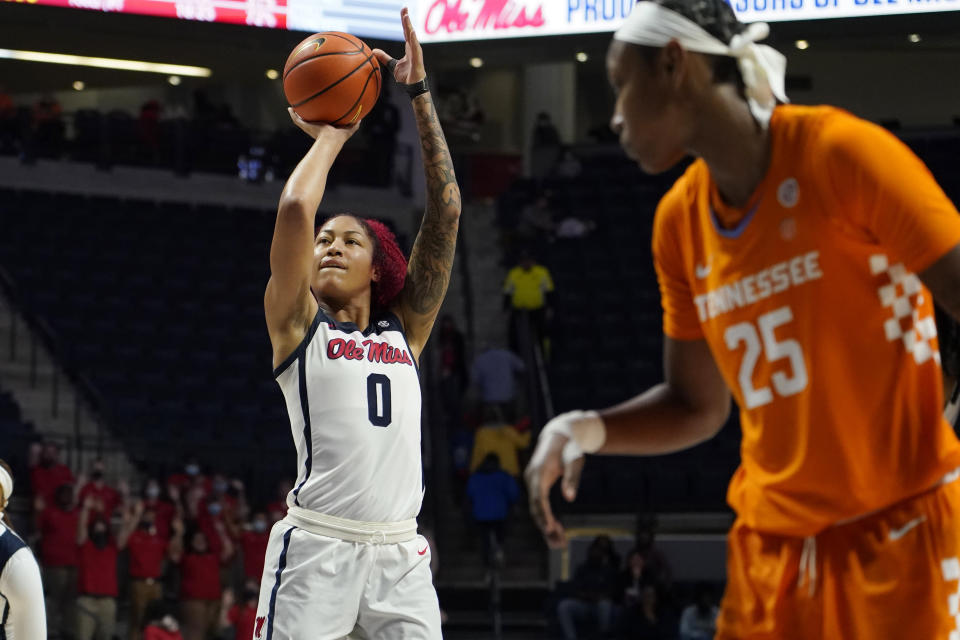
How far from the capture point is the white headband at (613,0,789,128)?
2.17m

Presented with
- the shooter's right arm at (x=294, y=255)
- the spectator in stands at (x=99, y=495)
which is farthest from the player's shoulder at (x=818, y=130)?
the spectator in stands at (x=99, y=495)

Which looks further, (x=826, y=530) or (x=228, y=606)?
(x=228, y=606)

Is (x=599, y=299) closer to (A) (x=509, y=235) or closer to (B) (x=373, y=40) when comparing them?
(A) (x=509, y=235)

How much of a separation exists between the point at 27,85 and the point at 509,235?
8.78 m

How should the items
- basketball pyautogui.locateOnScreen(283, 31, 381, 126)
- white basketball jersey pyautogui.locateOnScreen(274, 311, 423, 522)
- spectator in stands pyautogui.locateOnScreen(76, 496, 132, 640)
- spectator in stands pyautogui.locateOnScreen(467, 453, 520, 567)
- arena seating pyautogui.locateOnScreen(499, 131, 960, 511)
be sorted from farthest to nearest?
arena seating pyautogui.locateOnScreen(499, 131, 960, 511) < spectator in stands pyautogui.locateOnScreen(467, 453, 520, 567) < spectator in stands pyautogui.locateOnScreen(76, 496, 132, 640) < basketball pyautogui.locateOnScreen(283, 31, 381, 126) < white basketball jersey pyautogui.locateOnScreen(274, 311, 423, 522)

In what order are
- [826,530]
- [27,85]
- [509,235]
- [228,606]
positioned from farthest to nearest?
[27,85], [509,235], [228,606], [826,530]

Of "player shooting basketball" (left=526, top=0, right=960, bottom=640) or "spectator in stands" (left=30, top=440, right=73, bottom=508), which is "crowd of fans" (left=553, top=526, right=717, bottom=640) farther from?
"player shooting basketball" (left=526, top=0, right=960, bottom=640)

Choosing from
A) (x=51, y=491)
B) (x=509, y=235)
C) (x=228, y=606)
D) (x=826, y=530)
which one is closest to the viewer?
(x=826, y=530)

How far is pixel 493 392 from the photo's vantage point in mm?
14070

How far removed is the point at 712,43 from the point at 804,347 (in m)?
0.53

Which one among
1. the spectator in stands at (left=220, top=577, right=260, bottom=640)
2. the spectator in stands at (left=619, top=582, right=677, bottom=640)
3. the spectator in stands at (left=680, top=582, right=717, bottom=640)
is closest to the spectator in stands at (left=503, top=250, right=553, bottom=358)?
the spectator in stands at (left=619, top=582, right=677, bottom=640)

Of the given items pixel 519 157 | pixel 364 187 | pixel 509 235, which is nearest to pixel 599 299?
pixel 509 235

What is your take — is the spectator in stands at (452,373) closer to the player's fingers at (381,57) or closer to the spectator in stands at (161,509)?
the spectator in stands at (161,509)

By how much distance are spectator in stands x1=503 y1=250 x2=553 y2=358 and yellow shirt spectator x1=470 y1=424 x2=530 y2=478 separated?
1.95 m
